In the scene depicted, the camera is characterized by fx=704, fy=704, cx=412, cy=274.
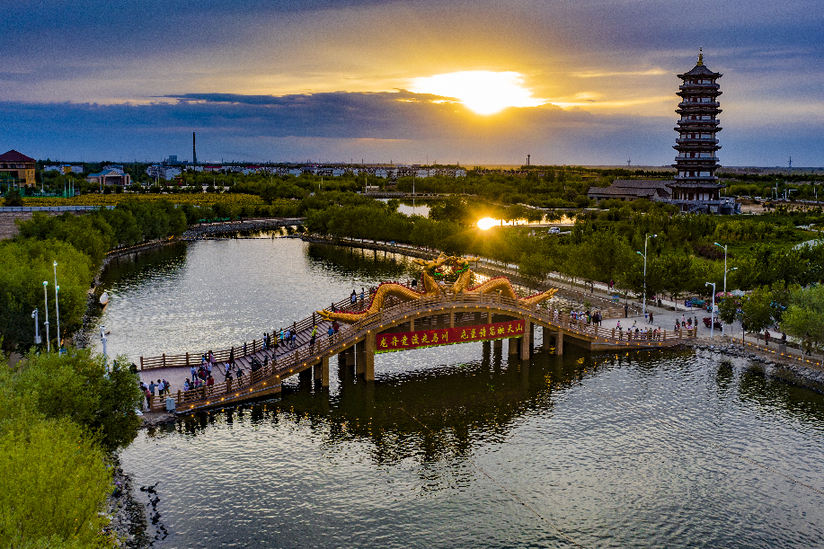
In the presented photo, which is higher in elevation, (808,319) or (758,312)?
(808,319)

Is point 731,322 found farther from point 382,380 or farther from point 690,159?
point 690,159

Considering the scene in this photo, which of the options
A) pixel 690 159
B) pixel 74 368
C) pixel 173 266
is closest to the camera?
pixel 74 368

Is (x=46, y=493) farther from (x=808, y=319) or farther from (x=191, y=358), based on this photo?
(x=808, y=319)

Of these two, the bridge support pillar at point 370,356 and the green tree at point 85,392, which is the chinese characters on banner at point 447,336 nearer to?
the bridge support pillar at point 370,356

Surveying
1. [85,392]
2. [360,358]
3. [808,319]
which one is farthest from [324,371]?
[808,319]

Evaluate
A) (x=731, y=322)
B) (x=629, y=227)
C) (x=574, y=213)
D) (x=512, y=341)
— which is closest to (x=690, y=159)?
(x=574, y=213)

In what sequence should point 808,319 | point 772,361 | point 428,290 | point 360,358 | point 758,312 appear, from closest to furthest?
point 360,358
point 428,290
point 808,319
point 772,361
point 758,312

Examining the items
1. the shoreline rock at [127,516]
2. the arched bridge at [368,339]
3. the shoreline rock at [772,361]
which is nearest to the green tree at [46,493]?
the shoreline rock at [127,516]
